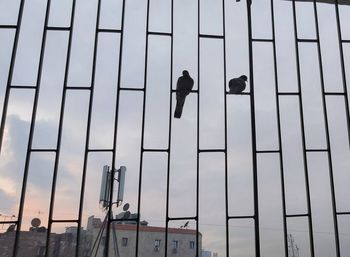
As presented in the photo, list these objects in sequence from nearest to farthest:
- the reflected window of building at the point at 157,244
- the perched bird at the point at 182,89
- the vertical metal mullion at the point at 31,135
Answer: the vertical metal mullion at the point at 31,135, the perched bird at the point at 182,89, the reflected window of building at the point at 157,244

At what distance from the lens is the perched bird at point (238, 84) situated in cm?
284

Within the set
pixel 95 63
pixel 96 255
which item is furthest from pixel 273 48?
pixel 96 255

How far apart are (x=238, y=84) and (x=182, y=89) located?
0.40 metres

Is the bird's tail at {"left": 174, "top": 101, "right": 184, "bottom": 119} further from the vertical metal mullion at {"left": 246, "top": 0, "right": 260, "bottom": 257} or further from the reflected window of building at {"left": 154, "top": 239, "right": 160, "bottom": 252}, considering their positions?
the reflected window of building at {"left": 154, "top": 239, "right": 160, "bottom": 252}

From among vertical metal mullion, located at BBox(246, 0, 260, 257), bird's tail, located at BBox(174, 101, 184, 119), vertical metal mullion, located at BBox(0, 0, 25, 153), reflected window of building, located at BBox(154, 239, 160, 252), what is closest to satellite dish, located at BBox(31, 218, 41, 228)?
vertical metal mullion, located at BBox(0, 0, 25, 153)

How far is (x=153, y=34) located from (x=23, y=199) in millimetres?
1425

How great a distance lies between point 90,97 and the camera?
2.62 meters

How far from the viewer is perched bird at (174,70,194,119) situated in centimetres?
283

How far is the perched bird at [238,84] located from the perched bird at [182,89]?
0.29m

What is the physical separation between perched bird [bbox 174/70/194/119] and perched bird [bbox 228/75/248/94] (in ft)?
0.94

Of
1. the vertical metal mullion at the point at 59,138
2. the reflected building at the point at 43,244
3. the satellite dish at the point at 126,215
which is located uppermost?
the vertical metal mullion at the point at 59,138

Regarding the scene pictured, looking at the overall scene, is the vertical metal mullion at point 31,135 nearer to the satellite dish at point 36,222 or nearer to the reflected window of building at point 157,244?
the satellite dish at point 36,222

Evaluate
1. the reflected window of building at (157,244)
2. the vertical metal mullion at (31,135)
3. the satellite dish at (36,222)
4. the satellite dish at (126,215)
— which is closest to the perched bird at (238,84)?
the satellite dish at (126,215)

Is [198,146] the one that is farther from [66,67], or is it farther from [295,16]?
[295,16]
